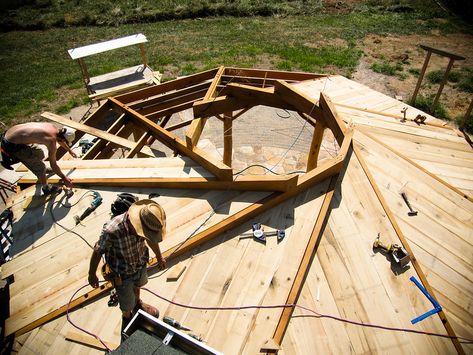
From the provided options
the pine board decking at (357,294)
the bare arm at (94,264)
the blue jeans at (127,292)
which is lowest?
the pine board decking at (357,294)

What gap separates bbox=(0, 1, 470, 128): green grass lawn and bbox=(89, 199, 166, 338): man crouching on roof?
12.9 meters

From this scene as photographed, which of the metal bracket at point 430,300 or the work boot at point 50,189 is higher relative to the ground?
the work boot at point 50,189

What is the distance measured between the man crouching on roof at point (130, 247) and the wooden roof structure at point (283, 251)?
0.46 metres

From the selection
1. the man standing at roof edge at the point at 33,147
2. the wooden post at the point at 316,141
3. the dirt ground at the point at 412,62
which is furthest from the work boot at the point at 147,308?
the dirt ground at the point at 412,62

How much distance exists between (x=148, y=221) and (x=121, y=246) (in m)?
0.53

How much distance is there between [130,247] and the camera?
353 cm

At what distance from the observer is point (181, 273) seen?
4.34m

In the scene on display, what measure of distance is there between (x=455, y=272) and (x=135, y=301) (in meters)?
4.64

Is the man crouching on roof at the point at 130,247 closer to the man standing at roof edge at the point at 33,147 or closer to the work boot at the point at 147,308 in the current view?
the work boot at the point at 147,308

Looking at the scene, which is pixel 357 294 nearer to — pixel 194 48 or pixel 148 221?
pixel 148 221

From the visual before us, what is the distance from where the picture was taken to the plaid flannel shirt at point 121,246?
11.1 ft

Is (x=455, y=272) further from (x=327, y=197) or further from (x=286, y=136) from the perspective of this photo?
(x=286, y=136)

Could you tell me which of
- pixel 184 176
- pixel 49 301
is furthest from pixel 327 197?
pixel 49 301

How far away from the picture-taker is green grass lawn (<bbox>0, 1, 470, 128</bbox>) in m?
16.0
